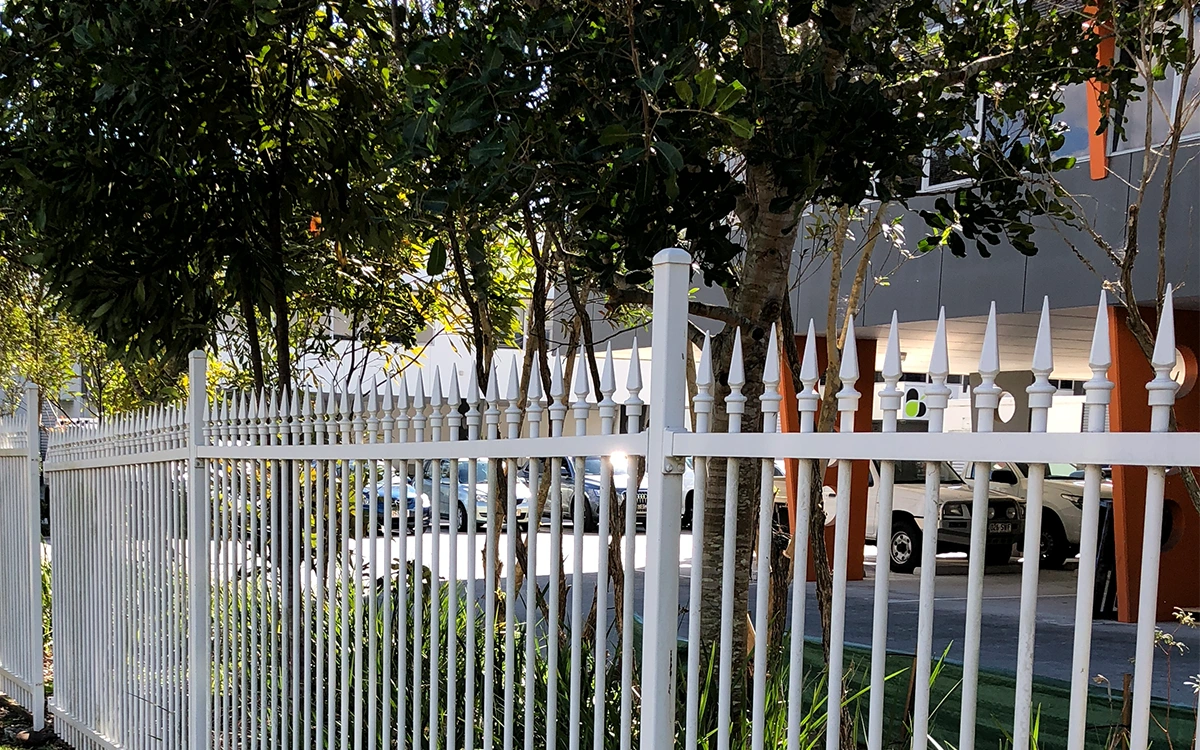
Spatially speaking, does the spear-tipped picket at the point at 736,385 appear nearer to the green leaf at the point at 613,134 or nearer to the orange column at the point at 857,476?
the green leaf at the point at 613,134

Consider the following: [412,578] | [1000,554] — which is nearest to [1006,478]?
[1000,554]

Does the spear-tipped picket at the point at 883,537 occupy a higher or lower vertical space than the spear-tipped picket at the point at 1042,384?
lower

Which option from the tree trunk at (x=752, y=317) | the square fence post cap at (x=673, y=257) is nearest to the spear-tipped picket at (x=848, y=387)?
the square fence post cap at (x=673, y=257)

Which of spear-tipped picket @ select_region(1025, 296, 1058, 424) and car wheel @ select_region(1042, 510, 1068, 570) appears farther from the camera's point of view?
car wheel @ select_region(1042, 510, 1068, 570)

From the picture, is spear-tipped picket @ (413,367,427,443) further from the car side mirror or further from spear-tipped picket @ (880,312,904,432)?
the car side mirror

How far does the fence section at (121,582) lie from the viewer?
17.8ft

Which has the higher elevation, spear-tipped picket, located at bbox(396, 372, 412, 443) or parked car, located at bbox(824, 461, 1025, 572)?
spear-tipped picket, located at bbox(396, 372, 412, 443)

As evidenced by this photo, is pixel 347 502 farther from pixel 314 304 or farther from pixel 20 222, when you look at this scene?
pixel 314 304

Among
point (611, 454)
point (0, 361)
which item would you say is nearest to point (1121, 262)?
point (611, 454)

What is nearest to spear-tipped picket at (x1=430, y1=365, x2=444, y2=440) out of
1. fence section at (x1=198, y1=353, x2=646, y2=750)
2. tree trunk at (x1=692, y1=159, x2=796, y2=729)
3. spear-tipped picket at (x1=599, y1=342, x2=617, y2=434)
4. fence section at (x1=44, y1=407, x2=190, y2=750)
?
fence section at (x1=198, y1=353, x2=646, y2=750)

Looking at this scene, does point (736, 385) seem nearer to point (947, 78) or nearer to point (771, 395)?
point (771, 395)

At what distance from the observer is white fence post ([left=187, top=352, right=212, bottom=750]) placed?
5141 millimetres

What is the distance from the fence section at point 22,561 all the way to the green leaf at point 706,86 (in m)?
6.06

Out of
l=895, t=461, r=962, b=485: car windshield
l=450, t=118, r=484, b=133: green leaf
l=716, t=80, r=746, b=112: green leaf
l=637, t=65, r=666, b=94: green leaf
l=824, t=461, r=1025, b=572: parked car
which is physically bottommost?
l=824, t=461, r=1025, b=572: parked car
